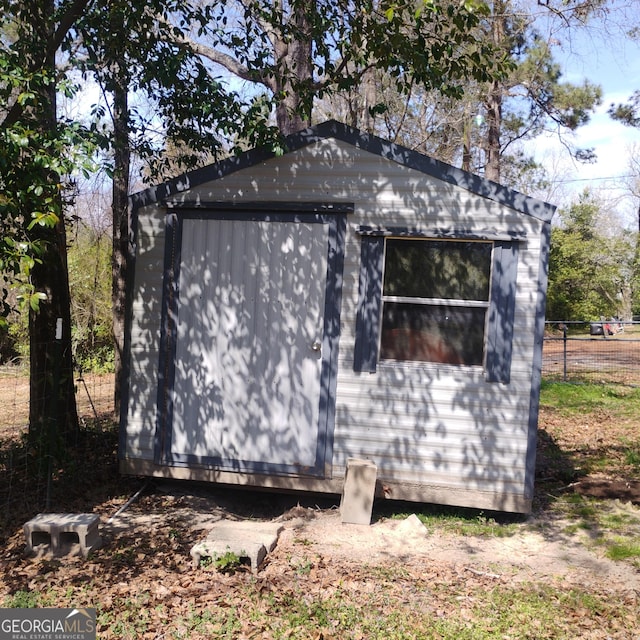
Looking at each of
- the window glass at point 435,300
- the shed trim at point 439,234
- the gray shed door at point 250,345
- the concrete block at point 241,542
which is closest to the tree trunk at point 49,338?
the gray shed door at point 250,345

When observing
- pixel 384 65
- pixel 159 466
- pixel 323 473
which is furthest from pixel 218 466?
pixel 384 65

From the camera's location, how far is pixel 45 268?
21.2ft

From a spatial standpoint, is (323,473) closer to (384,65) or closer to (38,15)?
(384,65)

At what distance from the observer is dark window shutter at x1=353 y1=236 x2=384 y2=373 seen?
544 cm

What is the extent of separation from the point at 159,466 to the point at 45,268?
2.40m

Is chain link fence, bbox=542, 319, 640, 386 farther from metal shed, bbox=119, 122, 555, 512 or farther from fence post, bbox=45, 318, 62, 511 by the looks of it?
fence post, bbox=45, 318, 62, 511

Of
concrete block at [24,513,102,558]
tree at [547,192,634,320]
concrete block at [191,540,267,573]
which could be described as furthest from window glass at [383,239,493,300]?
tree at [547,192,634,320]

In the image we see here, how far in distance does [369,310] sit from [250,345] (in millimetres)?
1103

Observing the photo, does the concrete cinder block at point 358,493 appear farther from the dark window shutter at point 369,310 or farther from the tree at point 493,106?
the tree at point 493,106

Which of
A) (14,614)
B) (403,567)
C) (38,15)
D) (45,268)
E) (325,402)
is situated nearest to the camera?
(14,614)

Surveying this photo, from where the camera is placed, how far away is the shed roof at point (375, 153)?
5.27 meters

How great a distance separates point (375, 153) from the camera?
5484mm

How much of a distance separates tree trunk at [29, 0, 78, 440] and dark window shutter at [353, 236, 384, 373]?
9.47ft

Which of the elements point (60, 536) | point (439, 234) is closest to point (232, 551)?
point (60, 536)
